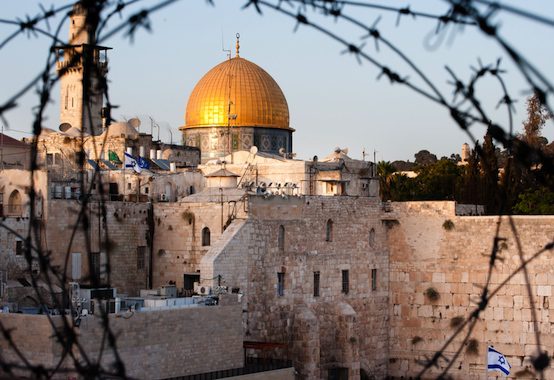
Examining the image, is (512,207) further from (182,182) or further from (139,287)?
(139,287)

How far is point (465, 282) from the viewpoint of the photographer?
2950 centimetres

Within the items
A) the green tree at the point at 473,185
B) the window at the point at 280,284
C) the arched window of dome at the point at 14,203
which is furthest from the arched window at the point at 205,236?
the green tree at the point at 473,185

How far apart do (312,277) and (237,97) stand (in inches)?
513

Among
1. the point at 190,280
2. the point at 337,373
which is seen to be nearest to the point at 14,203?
the point at 190,280

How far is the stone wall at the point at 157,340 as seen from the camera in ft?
66.6

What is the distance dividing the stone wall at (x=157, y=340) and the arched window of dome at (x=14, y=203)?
20.9 ft

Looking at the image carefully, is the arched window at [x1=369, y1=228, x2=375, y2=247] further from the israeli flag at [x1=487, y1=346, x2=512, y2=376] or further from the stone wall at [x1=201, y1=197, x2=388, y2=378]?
the israeli flag at [x1=487, y1=346, x2=512, y2=376]

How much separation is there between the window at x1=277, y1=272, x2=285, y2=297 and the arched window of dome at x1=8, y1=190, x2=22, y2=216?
240 inches

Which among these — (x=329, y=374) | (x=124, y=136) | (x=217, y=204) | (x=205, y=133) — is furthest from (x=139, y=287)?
(x=205, y=133)

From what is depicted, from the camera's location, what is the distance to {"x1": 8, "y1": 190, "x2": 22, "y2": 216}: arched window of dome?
27166mm

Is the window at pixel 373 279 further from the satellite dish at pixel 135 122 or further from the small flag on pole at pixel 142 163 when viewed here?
the satellite dish at pixel 135 122

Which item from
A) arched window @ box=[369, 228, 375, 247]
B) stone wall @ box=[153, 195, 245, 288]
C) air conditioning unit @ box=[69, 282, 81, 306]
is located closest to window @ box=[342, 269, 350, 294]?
arched window @ box=[369, 228, 375, 247]

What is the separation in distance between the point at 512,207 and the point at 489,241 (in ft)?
33.3

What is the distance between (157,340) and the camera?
859 inches
